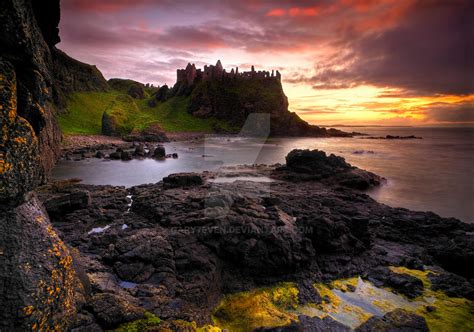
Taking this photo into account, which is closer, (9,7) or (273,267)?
(9,7)

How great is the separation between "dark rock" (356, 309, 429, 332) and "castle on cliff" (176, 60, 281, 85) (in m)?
175

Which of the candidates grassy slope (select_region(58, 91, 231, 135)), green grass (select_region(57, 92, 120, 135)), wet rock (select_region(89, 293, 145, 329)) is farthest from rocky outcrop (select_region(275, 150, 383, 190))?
green grass (select_region(57, 92, 120, 135))

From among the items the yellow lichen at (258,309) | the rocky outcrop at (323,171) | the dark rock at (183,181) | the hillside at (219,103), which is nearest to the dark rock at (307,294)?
the yellow lichen at (258,309)

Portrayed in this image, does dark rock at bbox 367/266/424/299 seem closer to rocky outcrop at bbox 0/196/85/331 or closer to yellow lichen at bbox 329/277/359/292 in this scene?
yellow lichen at bbox 329/277/359/292

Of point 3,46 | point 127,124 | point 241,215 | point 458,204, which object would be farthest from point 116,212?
point 127,124

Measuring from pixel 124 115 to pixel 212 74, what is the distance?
79518mm

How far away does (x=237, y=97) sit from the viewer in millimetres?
166875

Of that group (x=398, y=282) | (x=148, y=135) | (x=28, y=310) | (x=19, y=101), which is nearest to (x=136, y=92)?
(x=148, y=135)

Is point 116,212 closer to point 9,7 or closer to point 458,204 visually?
point 9,7

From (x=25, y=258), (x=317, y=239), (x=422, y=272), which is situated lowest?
(x=422, y=272)

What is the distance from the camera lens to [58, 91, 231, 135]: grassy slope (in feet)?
335

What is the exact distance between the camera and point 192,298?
10.2 meters

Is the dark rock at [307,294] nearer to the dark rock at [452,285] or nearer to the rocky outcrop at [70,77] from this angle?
the dark rock at [452,285]

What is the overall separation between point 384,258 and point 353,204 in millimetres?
10963
